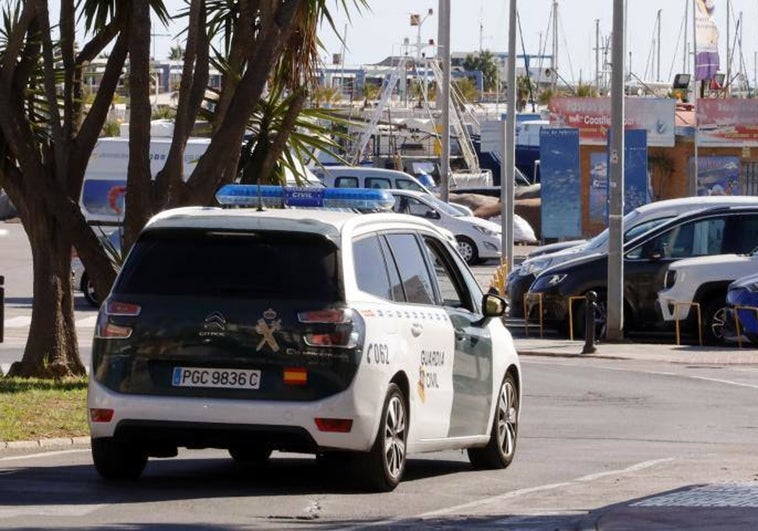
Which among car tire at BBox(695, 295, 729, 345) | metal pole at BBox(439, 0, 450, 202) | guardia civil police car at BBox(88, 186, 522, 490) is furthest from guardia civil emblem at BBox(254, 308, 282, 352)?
metal pole at BBox(439, 0, 450, 202)

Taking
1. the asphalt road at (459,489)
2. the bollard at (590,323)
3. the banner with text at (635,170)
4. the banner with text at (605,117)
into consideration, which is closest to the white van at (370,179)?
→ the banner with text at (635,170)

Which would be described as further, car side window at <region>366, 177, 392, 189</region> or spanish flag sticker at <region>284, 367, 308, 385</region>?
car side window at <region>366, 177, 392, 189</region>

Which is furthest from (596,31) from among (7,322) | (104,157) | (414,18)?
→ (7,322)

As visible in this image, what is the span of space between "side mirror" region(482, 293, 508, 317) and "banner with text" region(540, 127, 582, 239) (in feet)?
115

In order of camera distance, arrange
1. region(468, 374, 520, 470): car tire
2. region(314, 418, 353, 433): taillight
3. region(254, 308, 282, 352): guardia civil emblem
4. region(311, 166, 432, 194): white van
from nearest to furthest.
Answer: region(314, 418, 353, 433): taillight, region(254, 308, 282, 352): guardia civil emblem, region(468, 374, 520, 470): car tire, region(311, 166, 432, 194): white van

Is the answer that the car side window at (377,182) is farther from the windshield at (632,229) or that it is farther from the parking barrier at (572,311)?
the parking barrier at (572,311)

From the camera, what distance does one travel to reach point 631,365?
934 inches

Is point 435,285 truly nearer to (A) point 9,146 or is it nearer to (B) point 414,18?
(A) point 9,146

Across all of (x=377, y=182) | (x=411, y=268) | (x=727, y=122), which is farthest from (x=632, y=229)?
(x=727, y=122)

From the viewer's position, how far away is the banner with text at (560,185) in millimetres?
47031

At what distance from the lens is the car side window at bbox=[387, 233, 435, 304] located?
11.1m

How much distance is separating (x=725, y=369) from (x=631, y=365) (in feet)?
4.52

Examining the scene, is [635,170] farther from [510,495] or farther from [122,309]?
[122,309]

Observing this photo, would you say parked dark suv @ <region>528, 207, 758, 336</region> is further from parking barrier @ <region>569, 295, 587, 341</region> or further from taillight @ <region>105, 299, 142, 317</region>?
taillight @ <region>105, 299, 142, 317</region>
